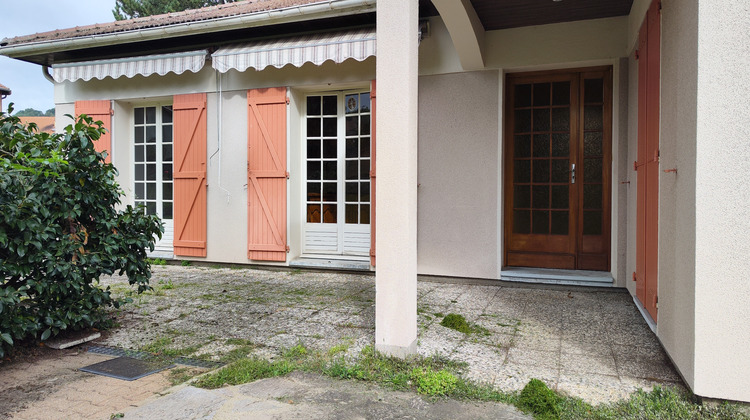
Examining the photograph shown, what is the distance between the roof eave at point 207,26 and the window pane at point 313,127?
4.25 ft

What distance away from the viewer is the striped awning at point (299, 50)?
5188 mm

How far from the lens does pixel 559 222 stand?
5.29 m

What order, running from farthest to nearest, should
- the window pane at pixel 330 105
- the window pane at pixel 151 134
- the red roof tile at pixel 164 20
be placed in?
the window pane at pixel 151 134, the window pane at pixel 330 105, the red roof tile at pixel 164 20

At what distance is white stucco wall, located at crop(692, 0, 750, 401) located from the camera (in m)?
2.11

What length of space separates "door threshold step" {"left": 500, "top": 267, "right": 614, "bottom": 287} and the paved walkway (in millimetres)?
111

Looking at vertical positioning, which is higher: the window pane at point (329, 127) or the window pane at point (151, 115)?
the window pane at point (151, 115)

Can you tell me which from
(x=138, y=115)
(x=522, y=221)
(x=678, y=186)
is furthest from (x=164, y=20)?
(x=678, y=186)

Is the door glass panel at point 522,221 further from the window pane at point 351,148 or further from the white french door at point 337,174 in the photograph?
the window pane at point 351,148

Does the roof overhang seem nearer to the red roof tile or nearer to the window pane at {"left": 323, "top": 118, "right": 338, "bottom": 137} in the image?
the red roof tile

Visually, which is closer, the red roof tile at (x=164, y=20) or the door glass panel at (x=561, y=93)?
the door glass panel at (x=561, y=93)

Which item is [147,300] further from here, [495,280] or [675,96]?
[675,96]

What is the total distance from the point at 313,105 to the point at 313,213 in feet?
4.79

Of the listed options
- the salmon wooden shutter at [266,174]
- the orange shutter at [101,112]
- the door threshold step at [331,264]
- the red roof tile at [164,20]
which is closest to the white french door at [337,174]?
the door threshold step at [331,264]

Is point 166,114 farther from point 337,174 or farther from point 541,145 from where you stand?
point 541,145
